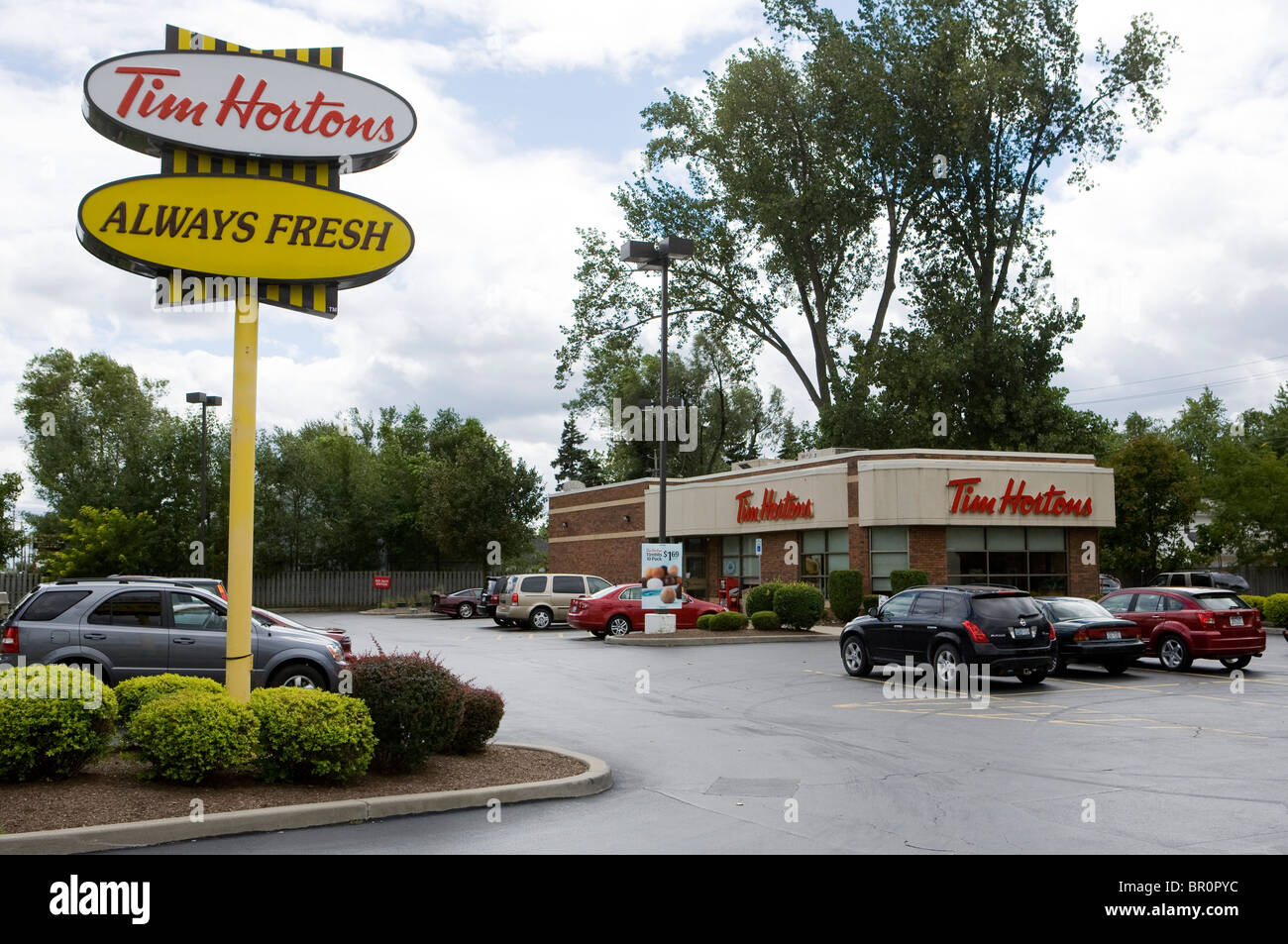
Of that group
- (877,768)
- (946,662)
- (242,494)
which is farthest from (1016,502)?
(242,494)

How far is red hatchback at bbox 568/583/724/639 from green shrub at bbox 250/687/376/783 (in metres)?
20.0

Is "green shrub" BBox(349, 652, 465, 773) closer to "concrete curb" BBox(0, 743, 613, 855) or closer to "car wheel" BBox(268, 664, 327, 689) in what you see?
"concrete curb" BBox(0, 743, 613, 855)

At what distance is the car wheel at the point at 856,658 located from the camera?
18938 mm

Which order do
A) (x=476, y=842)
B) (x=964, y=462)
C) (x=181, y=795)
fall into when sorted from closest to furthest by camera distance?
1. (x=476, y=842)
2. (x=181, y=795)
3. (x=964, y=462)

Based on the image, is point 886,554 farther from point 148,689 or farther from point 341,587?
point 341,587

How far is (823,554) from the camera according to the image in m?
36.0

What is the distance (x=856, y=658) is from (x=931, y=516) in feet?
47.2

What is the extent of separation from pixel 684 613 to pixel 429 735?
20.4 meters

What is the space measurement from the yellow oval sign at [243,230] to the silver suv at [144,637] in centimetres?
466

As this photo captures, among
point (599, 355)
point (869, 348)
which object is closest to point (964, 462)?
point (869, 348)

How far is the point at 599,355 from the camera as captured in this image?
45906 mm

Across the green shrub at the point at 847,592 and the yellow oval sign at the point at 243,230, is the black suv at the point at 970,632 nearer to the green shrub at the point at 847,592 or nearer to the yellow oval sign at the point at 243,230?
the yellow oval sign at the point at 243,230

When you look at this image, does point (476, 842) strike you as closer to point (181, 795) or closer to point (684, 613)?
point (181, 795)

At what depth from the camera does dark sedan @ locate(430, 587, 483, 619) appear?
43.2 m
